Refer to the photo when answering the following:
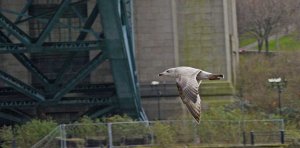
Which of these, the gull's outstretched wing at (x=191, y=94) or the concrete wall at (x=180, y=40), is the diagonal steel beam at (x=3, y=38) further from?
the gull's outstretched wing at (x=191, y=94)

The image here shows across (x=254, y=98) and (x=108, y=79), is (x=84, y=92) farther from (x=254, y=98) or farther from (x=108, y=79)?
(x=254, y=98)

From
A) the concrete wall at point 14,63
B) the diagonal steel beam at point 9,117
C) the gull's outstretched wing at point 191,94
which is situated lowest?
the diagonal steel beam at point 9,117

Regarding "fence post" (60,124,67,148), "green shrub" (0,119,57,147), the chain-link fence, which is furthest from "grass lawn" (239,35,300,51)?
"fence post" (60,124,67,148)

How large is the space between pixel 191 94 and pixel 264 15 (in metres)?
53.0

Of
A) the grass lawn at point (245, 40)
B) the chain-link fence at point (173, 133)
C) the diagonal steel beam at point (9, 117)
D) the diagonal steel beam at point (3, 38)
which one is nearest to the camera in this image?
the chain-link fence at point (173, 133)

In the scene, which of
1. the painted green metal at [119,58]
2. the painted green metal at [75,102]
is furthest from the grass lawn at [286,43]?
the painted green metal at [75,102]

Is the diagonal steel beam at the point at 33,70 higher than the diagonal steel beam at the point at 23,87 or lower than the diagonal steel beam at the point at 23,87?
higher

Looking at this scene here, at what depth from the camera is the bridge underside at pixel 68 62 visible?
29844 millimetres

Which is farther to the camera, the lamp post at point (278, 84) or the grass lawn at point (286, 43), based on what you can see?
the grass lawn at point (286, 43)

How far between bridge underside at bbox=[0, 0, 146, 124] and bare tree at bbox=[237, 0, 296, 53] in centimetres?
2681

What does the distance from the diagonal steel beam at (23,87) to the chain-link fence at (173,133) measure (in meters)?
1.97

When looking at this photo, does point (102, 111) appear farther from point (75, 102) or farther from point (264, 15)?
point (264, 15)

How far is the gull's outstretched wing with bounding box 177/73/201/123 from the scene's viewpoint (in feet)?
38.0

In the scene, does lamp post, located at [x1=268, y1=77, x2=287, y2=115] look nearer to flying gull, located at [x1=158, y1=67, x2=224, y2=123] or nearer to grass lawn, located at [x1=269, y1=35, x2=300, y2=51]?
flying gull, located at [x1=158, y1=67, x2=224, y2=123]
